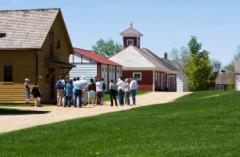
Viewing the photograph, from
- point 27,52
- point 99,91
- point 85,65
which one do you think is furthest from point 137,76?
point 99,91

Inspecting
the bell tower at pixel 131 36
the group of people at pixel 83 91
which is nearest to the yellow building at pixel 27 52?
the group of people at pixel 83 91

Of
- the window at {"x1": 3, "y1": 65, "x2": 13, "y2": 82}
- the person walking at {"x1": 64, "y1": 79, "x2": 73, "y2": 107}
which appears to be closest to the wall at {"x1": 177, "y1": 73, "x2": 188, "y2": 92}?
the window at {"x1": 3, "y1": 65, "x2": 13, "y2": 82}

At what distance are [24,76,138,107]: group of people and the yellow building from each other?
1924 millimetres

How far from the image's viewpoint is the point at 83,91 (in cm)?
3325

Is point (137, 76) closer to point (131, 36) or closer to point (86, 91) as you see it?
point (131, 36)

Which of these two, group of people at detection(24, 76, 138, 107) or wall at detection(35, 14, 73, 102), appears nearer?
group of people at detection(24, 76, 138, 107)

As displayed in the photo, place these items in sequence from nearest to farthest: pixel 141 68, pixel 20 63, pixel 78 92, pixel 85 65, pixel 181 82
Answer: pixel 78 92 < pixel 20 63 < pixel 85 65 < pixel 141 68 < pixel 181 82

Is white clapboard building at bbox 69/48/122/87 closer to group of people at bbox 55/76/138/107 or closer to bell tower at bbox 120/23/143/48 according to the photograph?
group of people at bbox 55/76/138/107

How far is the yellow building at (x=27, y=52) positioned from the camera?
121 ft

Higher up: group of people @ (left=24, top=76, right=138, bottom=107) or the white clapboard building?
the white clapboard building

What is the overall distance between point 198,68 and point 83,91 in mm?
50493

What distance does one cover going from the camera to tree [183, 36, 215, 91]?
82500 mm

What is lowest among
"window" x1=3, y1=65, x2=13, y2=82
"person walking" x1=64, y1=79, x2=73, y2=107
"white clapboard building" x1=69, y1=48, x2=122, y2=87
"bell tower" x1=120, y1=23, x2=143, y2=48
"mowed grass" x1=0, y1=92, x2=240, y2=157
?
"mowed grass" x1=0, y1=92, x2=240, y2=157

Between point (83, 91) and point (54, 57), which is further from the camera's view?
point (54, 57)
